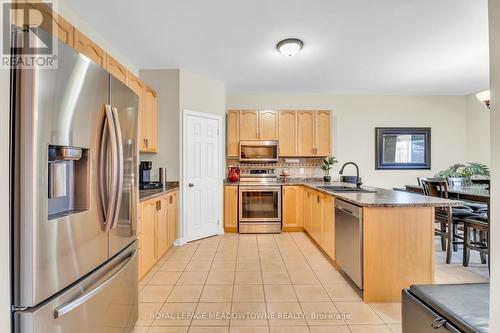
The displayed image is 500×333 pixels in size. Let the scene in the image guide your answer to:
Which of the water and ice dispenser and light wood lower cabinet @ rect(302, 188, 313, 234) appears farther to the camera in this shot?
light wood lower cabinet @ rect(302, 188, 313, 234)

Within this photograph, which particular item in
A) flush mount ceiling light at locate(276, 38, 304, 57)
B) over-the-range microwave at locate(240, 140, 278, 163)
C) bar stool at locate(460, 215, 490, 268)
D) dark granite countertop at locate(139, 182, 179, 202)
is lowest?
bar stool at locate(460, 215, 490, 268)

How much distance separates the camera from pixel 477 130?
4.95 meters

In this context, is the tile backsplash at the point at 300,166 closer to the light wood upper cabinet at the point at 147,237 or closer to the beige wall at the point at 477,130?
the light wood upper cabinet at the point at 147,237

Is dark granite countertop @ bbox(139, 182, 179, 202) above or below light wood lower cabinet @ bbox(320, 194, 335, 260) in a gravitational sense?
above

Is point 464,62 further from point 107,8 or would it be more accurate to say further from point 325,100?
point 107,8

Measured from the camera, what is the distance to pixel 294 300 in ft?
7.11

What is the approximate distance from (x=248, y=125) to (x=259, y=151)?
20.9 inches

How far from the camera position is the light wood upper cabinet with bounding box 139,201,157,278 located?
2491 millimetres

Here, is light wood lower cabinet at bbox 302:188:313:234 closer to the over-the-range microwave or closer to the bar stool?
the over-the-range microwave

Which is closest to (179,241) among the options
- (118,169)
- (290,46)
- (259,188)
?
(259,188)

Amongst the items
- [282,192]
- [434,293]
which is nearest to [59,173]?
[434,293]

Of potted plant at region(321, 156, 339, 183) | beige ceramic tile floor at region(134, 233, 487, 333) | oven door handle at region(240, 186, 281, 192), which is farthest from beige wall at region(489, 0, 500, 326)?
potted plant at region(321, 156, 339, 183)

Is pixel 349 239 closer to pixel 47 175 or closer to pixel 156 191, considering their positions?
pixel 156 191

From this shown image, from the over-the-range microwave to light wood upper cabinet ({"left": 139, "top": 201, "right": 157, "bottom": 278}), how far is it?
2235 mm
